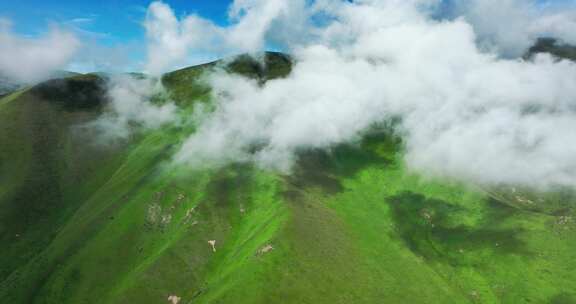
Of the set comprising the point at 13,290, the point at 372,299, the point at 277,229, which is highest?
the point at 277,229

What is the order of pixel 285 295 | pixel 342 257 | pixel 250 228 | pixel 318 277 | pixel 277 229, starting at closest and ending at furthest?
pixel 285 295 < pixel 318 277 < pixel 342 257 < pixel 277 229 < pixel 250 228

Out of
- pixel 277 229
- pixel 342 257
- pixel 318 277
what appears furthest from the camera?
pixel 277 229

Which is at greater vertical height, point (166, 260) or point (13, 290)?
point (166, 260)

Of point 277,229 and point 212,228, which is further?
point 212,228

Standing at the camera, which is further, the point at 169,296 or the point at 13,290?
the point at 13,290

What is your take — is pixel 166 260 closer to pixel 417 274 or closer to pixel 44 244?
pixel 44 244

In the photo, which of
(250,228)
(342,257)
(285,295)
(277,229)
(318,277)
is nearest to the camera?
(285,295)

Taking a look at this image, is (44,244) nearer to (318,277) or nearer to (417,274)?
(318,277)

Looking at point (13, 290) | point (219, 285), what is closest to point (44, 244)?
point (13, 290)

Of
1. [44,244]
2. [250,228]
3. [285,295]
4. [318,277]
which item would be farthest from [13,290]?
[318,277]
